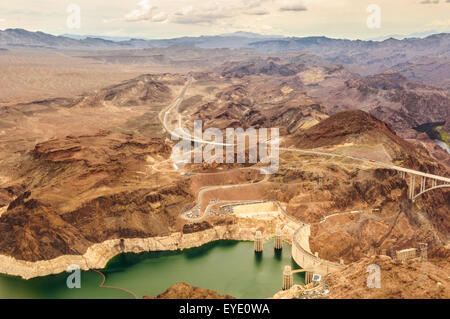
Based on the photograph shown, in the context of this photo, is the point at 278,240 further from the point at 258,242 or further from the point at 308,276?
the point at 308,276

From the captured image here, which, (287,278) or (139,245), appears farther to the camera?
(139,245)

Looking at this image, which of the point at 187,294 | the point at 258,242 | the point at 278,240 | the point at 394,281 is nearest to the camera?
the point at 187,294

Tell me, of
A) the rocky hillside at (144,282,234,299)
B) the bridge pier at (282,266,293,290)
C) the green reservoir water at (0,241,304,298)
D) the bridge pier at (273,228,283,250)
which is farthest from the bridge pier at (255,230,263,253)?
the rocky hillside at (144,282,234,299)

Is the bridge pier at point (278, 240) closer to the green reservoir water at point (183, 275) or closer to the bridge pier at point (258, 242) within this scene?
the green reservoir water at point (183, 275)

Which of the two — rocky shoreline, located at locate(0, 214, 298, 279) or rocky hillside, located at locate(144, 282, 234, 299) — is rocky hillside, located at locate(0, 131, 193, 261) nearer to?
rocky shoreline, located at locate(0, 214, 298, 279)

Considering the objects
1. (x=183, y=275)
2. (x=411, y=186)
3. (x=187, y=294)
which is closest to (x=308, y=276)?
(x=183, y=275)

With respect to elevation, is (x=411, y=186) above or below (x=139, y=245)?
above

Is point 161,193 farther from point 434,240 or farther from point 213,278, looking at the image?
point 434,240
